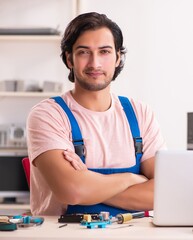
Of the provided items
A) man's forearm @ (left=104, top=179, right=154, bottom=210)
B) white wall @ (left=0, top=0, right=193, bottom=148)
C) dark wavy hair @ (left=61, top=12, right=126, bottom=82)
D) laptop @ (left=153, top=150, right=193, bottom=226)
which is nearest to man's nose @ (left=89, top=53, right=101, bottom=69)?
dark wavy hair @ (left=61, top=12, right=126, bottom=82)

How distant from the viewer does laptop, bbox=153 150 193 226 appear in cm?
206

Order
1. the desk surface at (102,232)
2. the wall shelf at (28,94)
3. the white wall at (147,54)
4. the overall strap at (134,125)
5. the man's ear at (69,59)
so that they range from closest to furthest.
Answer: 1. the desk surface at (102,232)
2. the overall strap at (134,125)
3. the man's ear at (69,59)
4. the wall shelf at (28,94)
5. the white wall at (147,54)

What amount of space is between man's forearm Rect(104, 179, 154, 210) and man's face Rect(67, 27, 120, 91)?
0.47m

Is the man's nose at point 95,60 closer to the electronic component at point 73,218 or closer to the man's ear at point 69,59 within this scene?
the man's ear at point 69,59

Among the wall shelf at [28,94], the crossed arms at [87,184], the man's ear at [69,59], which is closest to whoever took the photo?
the crossed arms at [87,184]

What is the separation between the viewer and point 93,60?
8.85ft

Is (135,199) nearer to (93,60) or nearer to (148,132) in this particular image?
(148,132)

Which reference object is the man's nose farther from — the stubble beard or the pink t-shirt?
the pink t-shirt

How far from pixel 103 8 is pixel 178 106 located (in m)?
0.94

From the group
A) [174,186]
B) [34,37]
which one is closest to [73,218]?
[174,186]

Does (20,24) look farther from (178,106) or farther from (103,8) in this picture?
(178,106)

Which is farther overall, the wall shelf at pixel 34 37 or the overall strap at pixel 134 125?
the wall shelf at pixel 34 37

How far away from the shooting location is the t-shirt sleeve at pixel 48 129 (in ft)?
8.41

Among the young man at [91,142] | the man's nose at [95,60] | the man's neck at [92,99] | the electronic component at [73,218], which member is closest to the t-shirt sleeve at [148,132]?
the young man at [91,142]
